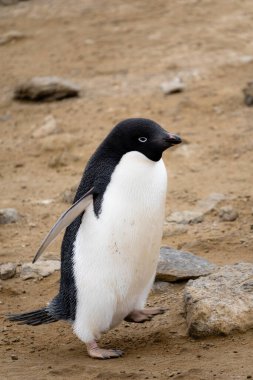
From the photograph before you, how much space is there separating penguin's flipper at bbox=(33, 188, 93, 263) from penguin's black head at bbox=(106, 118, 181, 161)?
257mm

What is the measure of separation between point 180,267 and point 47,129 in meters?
3.66

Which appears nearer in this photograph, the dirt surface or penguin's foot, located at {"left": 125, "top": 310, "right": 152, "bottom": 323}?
the dirt surface

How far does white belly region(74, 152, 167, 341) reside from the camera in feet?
12.4

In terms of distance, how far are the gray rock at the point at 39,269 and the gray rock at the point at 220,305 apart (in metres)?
1.29

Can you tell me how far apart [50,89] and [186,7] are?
109 inches

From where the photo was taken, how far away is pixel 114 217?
3789mm

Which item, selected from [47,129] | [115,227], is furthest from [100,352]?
[47,129]

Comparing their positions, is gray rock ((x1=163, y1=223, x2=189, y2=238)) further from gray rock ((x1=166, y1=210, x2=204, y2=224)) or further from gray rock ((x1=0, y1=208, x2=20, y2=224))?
gray rock ((x1=0, y1=208, x2=20, y2=224))

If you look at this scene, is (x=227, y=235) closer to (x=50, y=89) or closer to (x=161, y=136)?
(x=161, y=136)

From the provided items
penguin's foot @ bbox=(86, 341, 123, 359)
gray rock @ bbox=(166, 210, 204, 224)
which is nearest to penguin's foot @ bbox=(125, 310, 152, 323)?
penguin's foot @ bbox=(86, 341, 123, 359)

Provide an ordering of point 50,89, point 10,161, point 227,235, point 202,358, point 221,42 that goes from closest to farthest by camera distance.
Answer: point 202,358
point 227,235
point 10,161
point 50,89
point 221,42

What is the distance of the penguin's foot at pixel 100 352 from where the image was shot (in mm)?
3840

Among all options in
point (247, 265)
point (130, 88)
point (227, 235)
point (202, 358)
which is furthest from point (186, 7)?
point (202, 358)

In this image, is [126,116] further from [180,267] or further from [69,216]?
[69,216]
